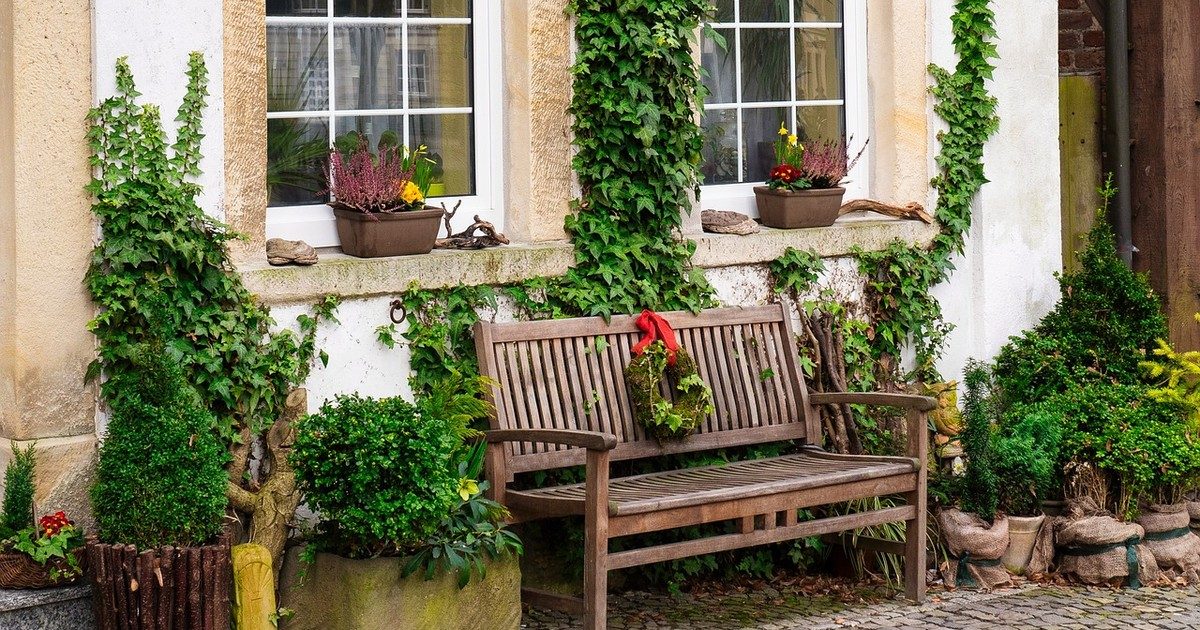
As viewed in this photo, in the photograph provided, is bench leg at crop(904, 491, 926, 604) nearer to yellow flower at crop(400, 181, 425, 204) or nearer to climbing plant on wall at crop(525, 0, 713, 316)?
climbing plant on wall at crop(525, 0, 713, 316)

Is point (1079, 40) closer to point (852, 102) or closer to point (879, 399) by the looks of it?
point (852, 102)

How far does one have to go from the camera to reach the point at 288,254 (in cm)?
546

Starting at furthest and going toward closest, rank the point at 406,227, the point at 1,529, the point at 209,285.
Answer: the point at 406,227
the point at 209,285
the point at 1,529

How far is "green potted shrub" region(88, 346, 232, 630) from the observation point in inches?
183

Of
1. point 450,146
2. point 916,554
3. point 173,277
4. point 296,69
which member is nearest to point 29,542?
point 173,277

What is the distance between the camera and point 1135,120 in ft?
26.7

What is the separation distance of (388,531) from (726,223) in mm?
2419

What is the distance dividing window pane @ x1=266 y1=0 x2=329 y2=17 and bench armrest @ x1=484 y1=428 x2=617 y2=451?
1.63m

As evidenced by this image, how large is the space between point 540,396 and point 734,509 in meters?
0.82

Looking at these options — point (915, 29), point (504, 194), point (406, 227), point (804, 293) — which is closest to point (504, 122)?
point (504, 194)

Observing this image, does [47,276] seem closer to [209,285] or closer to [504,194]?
[209,285]

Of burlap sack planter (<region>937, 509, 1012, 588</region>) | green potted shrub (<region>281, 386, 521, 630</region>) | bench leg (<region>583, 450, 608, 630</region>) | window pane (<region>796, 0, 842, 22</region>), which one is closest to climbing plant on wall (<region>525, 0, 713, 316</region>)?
window pane (<region>796, 0, 842, 22</region>)

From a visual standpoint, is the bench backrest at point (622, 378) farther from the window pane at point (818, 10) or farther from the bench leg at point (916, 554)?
the window pane at point (818, 10)

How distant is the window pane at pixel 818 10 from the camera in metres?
7.14
